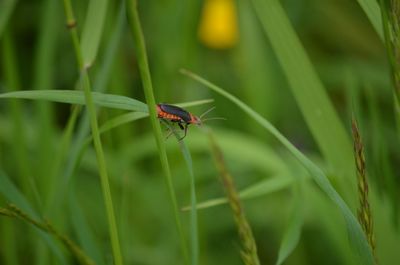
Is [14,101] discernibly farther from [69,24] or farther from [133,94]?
[133,94]

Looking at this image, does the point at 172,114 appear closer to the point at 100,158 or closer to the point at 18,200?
the point at 100,158

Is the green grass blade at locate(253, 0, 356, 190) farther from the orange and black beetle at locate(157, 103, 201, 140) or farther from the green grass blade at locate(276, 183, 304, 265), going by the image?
the orange and black beetle at locate(157, 103, 201, 140)

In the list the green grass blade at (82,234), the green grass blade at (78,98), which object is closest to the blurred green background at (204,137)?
the green grass blade at (82,234)

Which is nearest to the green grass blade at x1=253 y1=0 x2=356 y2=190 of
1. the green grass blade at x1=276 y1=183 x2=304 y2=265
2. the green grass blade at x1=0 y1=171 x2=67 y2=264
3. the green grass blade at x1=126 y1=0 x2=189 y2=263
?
the green grass blade at x1=276 y1=183 x2=304 y2=265

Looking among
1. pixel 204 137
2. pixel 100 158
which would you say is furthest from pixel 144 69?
pixel 204 137

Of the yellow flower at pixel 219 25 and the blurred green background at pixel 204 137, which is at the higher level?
the yellow flower at pixel 219 25

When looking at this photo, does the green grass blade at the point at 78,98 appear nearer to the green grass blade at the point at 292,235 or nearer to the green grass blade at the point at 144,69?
the green grass blade at the point at 144,69
